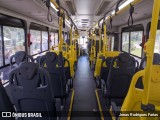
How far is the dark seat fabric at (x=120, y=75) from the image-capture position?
2.95 meters

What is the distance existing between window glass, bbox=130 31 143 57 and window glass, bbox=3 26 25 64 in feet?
15.4

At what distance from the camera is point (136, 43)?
7.75m

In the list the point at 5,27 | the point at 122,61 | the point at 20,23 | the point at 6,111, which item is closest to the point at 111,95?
the point at 122,61

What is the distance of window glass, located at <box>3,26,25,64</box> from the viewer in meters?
4.72

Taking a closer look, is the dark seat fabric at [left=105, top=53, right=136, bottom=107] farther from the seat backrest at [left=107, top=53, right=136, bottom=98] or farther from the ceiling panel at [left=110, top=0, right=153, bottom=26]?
the ceiling panel at [left=110, top=0, right=153, bottom=26]

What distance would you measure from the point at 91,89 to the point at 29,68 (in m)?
4.01

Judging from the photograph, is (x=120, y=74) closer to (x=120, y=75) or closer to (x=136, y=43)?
(x=120, y=75)

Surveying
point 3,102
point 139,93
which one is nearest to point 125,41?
point 139,93

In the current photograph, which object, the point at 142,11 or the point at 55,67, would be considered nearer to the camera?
the point at 55,67

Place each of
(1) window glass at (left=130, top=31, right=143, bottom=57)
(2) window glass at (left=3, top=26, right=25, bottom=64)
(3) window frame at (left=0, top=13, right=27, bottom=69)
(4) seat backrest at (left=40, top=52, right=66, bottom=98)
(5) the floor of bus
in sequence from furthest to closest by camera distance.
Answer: (1) window glass at (left=130, top=31, right=143, bottom=57), (2) window glass at (left=3, top=26, right=25, bottom=64), (3) window frame at (left=0, top=13, right=27, bottom=69), (5) the floor of bus, (4) seat backrest at (left=40, top=52, right=66, bottom=98)

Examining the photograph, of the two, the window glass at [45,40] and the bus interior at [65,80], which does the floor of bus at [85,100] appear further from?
the window glass at [45,40]

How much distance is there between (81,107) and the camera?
4.14 meters

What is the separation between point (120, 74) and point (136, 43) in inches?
204

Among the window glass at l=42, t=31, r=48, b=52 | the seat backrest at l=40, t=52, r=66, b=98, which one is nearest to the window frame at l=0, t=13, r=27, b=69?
the seat backrest at l=40, t=52, r=66, b=98
